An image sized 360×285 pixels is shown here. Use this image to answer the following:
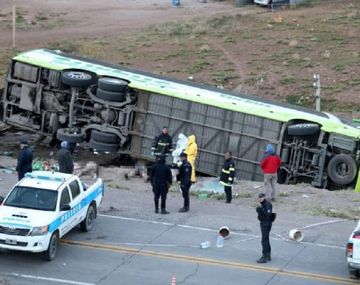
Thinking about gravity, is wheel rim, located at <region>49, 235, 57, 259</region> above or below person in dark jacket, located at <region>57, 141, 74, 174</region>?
below

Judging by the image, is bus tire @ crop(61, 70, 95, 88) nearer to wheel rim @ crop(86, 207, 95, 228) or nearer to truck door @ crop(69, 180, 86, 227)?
wheel rim @ crop(86, 207, 95, 228)

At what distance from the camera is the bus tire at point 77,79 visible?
1014 inches

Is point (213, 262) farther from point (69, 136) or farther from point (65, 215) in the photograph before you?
point (69, 136)

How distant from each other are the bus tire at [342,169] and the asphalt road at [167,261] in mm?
5282

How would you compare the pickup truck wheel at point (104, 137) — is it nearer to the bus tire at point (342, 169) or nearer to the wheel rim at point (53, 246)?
the bus tire at point (342, 169)

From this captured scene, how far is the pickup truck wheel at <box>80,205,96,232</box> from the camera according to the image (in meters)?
18.8

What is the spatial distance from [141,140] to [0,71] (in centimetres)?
1553

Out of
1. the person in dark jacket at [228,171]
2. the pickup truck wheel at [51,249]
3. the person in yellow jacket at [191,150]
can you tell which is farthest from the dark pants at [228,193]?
the pickup truck wheel at [51,249]

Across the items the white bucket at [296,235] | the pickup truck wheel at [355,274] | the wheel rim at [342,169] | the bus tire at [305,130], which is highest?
the bus tire at [305,130]

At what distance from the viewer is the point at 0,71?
130 ft

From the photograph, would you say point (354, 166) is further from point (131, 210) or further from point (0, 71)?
point (0, 71)

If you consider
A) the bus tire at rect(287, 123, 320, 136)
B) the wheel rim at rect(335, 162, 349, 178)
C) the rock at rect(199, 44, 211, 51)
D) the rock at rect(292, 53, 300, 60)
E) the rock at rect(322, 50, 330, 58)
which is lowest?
the wheel rim at rect(335, 162, 349, 178)

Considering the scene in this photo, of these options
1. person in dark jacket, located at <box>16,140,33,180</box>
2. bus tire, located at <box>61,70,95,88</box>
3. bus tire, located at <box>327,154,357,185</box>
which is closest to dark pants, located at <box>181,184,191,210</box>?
person in dark jacket, located at <box>16,140,33,180</box>

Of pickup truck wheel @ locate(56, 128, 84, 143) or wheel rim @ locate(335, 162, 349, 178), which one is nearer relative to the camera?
wheel rim @ locate(335, 162, 349, 178)
